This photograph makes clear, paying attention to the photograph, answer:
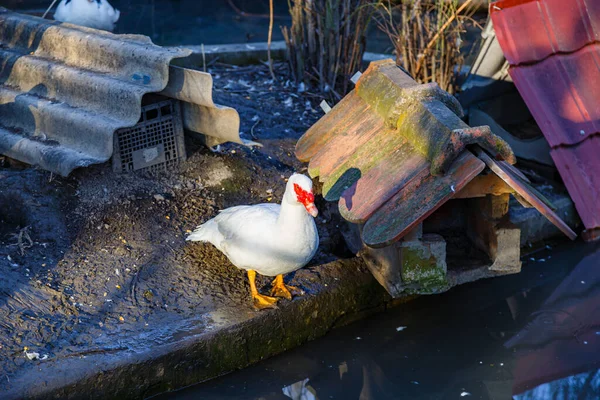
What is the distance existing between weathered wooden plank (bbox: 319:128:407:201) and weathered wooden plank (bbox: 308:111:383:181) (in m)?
0.06

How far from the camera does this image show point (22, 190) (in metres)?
5.04

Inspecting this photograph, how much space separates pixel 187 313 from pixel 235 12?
328 inches

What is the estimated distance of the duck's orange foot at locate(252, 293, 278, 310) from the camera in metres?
4.44

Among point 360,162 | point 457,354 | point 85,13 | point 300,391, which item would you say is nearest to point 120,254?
point 300,391

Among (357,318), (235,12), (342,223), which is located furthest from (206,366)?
(235,12)

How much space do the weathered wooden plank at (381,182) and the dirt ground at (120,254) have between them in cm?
65

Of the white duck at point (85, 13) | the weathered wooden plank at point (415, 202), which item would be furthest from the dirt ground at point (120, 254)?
the white duck at point (85, 13)

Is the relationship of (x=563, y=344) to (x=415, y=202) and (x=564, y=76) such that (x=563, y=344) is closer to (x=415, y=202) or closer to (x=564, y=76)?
(x=415, y=202)

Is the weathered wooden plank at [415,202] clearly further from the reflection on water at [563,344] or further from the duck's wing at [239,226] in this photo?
the reflection on water at [563,344]

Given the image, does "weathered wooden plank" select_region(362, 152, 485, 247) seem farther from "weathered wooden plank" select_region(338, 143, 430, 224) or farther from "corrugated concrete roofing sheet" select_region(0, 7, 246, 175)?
"corrugated concrete roofing sheet" select_region(0, 7, 246, 175)

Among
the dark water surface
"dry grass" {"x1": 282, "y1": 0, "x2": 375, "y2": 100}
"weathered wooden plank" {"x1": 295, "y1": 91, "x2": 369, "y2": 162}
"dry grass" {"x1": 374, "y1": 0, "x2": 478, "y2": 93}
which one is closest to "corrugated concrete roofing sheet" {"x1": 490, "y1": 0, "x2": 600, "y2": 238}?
"dry grass" {"x1": 374, "y1": 0, "x2": 478, "y2": 93}

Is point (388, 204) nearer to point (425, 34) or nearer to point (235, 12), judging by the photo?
point (425, 34)

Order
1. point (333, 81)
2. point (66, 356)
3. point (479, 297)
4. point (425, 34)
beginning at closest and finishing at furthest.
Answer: point (66, 356) < point (479, 297) < point (425, 34) < point (333, 81)

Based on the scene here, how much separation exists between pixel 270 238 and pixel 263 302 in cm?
43
